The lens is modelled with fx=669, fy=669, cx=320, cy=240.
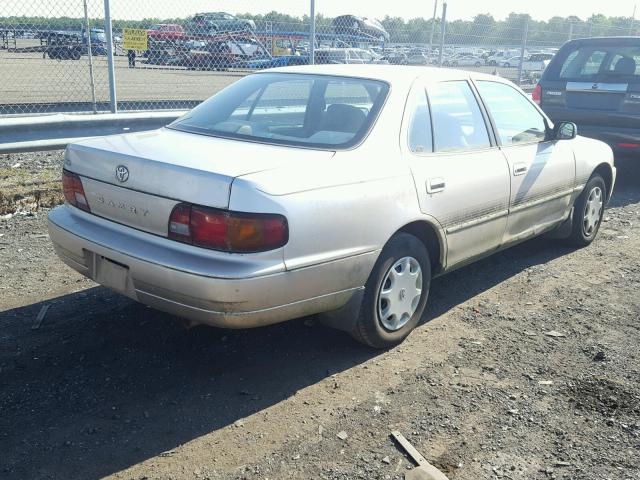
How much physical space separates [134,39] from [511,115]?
14.5 feet

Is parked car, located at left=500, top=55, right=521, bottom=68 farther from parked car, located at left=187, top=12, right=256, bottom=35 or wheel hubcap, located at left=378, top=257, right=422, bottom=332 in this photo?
wheel hubcap, located at left=378, top=257, right=422, bottom=332

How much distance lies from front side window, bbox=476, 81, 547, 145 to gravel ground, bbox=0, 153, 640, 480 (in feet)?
3.96

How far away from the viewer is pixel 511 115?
505 cm

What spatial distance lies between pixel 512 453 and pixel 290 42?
25.6 ft

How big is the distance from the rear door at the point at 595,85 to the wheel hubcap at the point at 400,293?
550cm

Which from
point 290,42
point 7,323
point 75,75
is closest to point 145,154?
point 7,323

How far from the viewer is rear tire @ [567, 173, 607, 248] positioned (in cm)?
591

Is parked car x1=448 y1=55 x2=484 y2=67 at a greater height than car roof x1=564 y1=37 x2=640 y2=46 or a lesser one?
lesser

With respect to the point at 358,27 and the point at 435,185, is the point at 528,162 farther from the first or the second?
the point at 358,27

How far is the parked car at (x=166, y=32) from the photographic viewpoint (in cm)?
803

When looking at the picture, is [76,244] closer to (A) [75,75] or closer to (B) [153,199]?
(B) [153,199]

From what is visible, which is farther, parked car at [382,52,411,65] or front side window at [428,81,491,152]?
parked car at [382,52,411,65]

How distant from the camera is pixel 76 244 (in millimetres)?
3654

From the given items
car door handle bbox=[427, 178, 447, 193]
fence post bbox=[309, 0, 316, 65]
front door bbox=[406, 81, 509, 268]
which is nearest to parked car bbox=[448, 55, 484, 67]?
fence post bbox=[309, 0, 316, 65]
